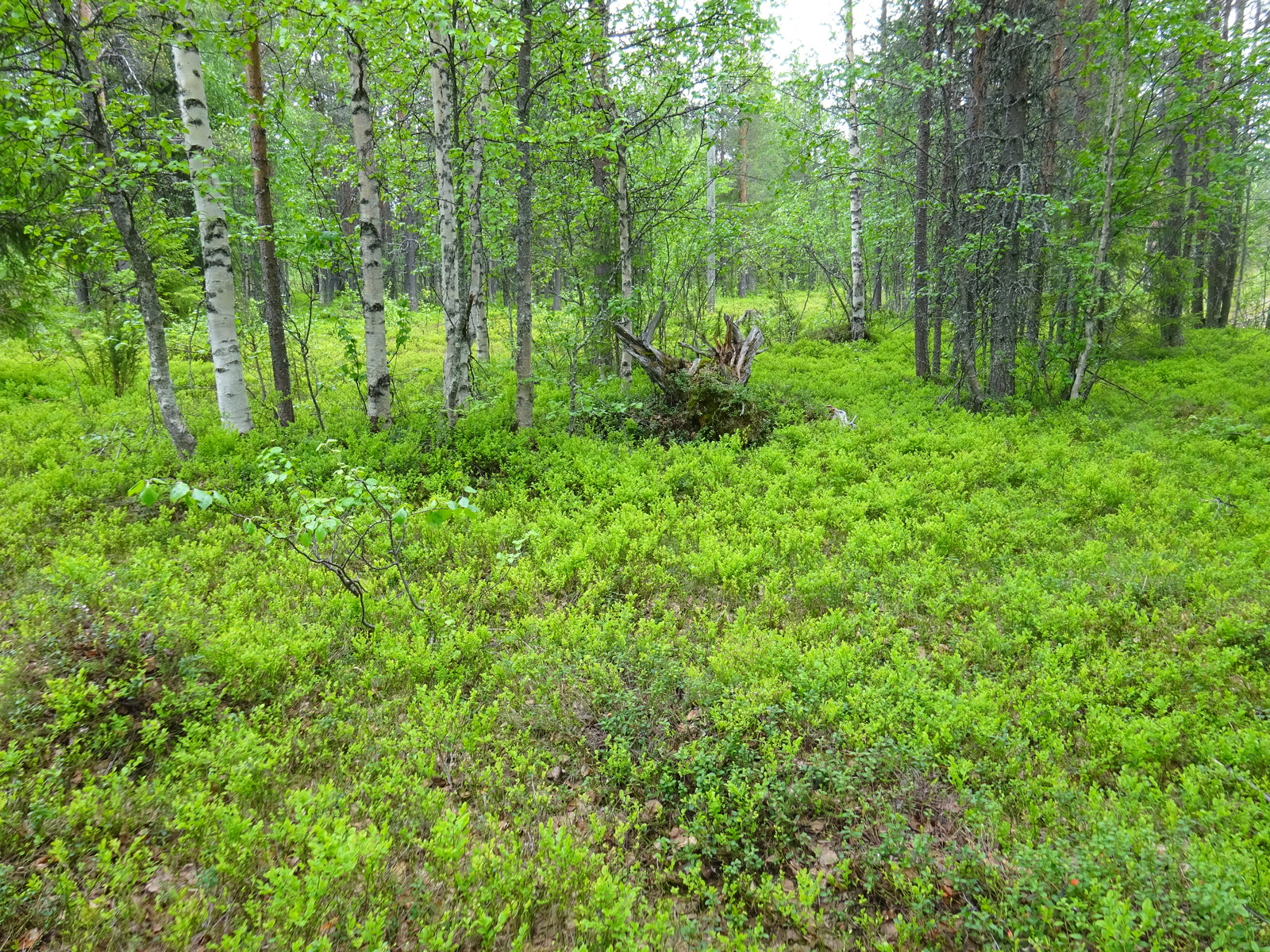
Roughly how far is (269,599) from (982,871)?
574cm

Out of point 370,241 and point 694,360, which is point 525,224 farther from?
point 694,360

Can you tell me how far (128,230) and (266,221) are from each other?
6.35 ft

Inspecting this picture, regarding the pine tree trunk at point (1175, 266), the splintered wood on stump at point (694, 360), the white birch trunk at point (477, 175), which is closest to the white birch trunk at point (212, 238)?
the white birch trunk at point (477, 175)

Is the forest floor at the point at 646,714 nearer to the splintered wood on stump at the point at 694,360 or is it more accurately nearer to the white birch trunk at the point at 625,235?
the splintered wood on stump at the point at 694,360

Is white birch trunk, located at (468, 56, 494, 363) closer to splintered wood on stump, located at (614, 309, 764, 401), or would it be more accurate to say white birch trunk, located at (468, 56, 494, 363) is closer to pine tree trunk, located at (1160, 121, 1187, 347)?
splintered wood on stump, located at (614, 309, 764, 401)

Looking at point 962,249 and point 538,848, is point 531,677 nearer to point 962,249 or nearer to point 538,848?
point 538,848

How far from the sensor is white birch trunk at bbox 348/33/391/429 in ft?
26.5

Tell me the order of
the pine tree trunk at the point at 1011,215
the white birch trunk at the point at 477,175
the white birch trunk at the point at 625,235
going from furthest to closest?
the white birch trunk at the point at 625,235
the pine tree trunk at the point at 1011,215
the white birch trunk at the point at 477,175

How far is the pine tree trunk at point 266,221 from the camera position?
8344mm

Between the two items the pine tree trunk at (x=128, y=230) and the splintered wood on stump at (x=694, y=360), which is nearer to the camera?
the pine tree trunk at (x=128, y=230)

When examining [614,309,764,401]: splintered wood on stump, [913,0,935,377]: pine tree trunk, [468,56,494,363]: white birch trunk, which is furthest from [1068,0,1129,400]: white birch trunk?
[468,56,494,363]: white birch trunk

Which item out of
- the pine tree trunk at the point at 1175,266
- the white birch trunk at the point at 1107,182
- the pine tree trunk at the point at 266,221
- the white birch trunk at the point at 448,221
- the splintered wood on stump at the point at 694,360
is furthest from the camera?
the pine tree trunk at the point at 1175,266

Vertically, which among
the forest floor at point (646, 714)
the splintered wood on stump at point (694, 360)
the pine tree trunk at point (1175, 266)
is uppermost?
the pine tree trunk at point (1175, 266)

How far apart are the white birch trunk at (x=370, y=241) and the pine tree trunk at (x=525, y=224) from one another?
201cm
